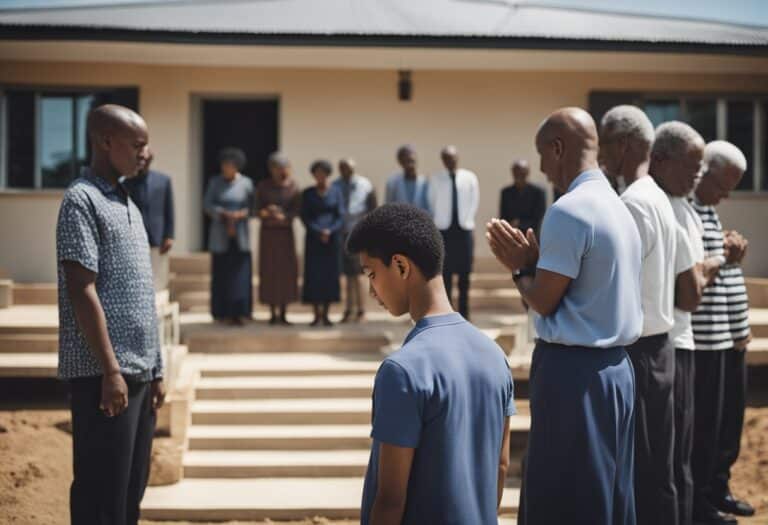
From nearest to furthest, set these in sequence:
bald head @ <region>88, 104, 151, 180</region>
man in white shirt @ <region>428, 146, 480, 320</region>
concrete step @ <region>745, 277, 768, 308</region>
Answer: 1. bald head @ <region>88, 104, 151, 180</region>
2. man in white shirt @ <region>428, 146, 480, 320</region>
3. concrete step @ <region>745, 277, 768, 308</region>

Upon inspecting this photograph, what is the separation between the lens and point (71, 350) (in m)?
3.70

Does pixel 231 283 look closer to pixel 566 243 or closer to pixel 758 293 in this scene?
pixel 758 293

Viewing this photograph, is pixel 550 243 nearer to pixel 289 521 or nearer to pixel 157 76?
pixel 289 521

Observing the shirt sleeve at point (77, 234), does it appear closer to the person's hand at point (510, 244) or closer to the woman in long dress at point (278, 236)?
the person's hand at point (510, 244)

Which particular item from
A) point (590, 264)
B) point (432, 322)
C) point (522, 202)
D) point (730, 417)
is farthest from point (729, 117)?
point (432, 322)

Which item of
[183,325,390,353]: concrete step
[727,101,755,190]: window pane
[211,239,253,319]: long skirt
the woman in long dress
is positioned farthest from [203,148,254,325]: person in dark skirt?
[727,101,755,190]: window pane

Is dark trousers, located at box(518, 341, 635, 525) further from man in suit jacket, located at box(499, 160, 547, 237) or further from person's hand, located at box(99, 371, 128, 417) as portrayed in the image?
man in suit jacket, located at box(499, 160, 547, 237)

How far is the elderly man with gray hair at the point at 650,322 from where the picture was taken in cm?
425

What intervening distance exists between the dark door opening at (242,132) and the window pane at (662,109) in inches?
216

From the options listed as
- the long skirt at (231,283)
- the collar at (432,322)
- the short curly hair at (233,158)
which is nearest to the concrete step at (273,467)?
the long skirt at (231,283)

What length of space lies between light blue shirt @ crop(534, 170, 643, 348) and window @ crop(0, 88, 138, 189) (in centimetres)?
1050

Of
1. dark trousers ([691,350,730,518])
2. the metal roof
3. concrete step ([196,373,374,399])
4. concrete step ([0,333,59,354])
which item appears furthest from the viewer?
the metal roof

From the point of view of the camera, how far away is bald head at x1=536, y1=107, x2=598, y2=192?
11.6 ft

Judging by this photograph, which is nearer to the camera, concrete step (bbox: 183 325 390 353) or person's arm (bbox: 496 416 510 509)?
person's arm (bbox: 496 416 510 509)
